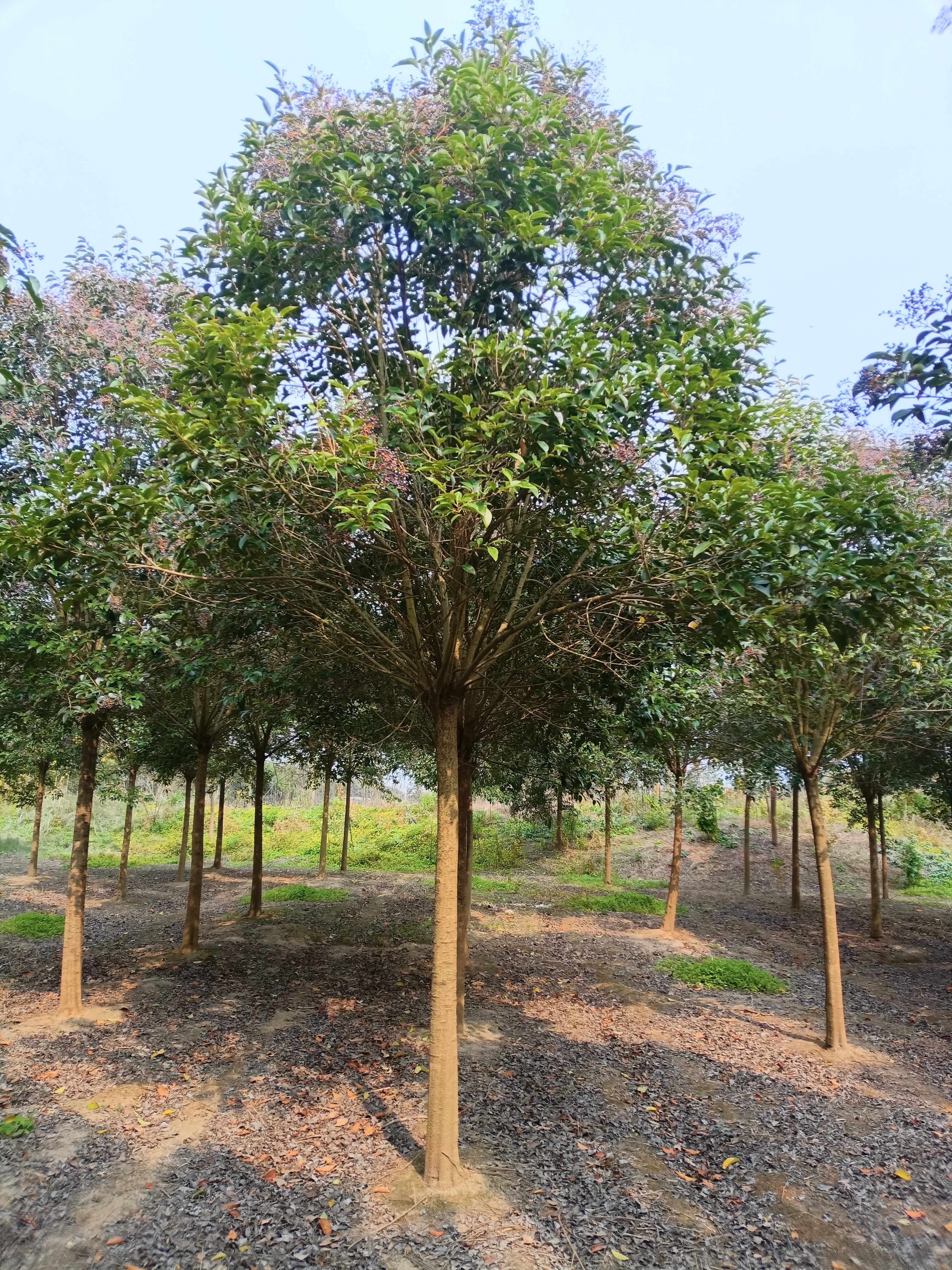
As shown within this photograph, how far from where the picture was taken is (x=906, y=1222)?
4742mm

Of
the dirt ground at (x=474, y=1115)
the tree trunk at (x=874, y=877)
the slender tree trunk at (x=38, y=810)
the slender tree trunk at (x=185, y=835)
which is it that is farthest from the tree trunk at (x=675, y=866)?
the slender tree trunk at (x=38, y=810)

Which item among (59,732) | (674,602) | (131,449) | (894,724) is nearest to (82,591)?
(131,449)

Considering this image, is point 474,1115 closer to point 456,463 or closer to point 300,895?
point 456,463

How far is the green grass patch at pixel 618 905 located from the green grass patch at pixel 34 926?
37.1 feet

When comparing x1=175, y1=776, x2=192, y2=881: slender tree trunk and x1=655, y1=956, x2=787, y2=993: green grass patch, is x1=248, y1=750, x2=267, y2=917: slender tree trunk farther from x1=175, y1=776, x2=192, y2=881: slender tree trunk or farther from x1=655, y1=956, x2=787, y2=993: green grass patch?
x1=655, y1=956, x2=787, y2=993: green grass patch

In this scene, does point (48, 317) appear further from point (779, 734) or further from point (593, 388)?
point (779, 734)

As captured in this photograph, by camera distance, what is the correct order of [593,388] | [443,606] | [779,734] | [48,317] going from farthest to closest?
[779,734] < [48,317] < [443,606] < [593,388]

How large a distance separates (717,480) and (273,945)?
11.1m

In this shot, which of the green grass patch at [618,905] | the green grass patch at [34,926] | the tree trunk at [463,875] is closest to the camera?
the tree trunk at [463,875]

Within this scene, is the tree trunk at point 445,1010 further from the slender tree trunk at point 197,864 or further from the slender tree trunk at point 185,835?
the slender tree trunk at point 185,835

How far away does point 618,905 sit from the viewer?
17812 mm

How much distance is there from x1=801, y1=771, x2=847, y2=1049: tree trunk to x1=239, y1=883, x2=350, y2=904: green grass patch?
466 inches

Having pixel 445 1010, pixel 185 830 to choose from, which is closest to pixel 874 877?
pixel 445 1010

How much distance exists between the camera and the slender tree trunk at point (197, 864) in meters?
10.6
